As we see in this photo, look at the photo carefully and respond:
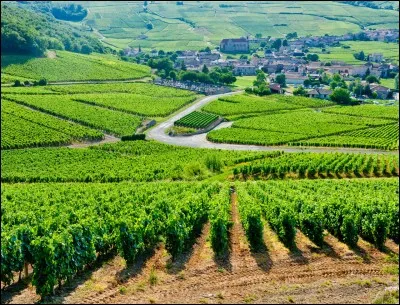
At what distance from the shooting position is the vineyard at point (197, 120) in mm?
95500

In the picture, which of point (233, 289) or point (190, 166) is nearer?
point (233, 289)

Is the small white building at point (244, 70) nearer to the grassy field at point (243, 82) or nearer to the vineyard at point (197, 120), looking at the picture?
the grassy field at point (243, 82)

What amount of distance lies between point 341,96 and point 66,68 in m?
76.6

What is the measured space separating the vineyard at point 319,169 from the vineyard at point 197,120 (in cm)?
3111

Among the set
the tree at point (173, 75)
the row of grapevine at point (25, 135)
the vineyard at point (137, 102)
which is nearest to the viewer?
the row of grapevine at point (25, 135)

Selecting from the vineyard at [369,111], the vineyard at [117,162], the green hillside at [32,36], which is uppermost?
the green hillside at [32,36]

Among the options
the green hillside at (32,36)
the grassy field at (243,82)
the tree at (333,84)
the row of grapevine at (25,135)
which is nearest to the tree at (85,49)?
the green hillside at (32,36)

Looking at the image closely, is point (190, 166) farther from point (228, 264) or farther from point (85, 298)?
point (85, 298)

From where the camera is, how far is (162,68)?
543 ft

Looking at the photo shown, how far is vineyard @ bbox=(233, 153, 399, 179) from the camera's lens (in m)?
61.4

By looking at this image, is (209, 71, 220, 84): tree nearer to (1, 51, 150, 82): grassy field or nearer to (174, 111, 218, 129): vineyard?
(1, 51, 150, 82): grassy field

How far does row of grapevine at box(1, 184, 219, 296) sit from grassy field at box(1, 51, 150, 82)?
9232 centimetres

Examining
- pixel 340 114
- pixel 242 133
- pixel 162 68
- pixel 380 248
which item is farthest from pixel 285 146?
pixel 162 68

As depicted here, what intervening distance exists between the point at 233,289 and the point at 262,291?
1.51m
